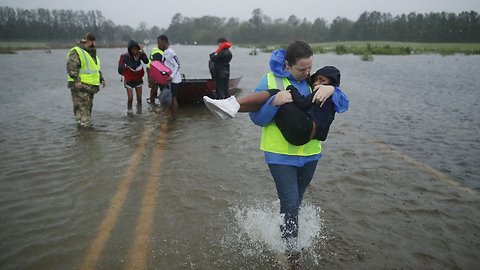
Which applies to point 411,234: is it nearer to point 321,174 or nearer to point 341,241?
point 341,241

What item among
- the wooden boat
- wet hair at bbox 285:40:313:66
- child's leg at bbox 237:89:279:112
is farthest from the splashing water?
the wooden boat

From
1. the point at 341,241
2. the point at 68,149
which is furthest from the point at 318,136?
the point at 68,149

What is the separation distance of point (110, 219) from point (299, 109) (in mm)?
2666

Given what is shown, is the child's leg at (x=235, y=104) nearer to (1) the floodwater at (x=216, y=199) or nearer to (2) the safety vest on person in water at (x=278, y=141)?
(2) the safety vest on person in water at (x=278, y=141)

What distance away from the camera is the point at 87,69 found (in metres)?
7.83

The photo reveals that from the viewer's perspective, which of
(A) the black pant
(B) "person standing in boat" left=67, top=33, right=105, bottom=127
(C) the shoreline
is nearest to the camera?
(B) "person standing in boat" left=67, top=33, right=105, bottom=127

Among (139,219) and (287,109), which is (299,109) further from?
(139,219)

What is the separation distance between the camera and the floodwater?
11.7 feet

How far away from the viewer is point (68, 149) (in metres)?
6.66

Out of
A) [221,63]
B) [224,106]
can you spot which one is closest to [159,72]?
[221,63]

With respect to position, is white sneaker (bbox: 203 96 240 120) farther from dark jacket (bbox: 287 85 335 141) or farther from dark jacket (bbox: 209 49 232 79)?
dark jacket (bbox: 209 49 232 79)

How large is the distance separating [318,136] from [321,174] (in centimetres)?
286

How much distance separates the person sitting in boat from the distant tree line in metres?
112

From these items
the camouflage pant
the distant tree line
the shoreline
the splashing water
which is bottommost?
the splashing water
